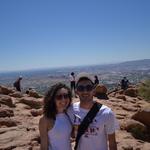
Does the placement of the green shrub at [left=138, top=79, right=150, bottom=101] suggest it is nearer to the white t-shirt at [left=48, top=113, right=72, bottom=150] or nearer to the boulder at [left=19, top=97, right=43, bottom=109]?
the boulder at [left=19, top=97, right=43, bottom=109]

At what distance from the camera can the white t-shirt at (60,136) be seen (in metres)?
5.57

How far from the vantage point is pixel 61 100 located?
5.80 m

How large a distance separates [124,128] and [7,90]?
17470 mm

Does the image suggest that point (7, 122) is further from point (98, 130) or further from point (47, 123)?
point (98, 130)

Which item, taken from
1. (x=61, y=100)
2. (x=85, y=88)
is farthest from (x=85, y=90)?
(x=61, y=100)

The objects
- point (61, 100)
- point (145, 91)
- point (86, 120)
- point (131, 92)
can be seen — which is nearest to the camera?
point (86, 120)

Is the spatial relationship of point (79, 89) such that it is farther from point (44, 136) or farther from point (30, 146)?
point (30, 146)

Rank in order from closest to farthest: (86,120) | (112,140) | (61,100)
Answer: (86,120), (112,140), (61,100)

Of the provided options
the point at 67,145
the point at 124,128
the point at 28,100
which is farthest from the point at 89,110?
the point at 28,100

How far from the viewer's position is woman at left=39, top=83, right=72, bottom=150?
5574 millimetres

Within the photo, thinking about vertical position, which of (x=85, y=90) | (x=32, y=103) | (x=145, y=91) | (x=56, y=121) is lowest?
(x=145, y=91)

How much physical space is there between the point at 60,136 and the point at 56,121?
0.88 feet

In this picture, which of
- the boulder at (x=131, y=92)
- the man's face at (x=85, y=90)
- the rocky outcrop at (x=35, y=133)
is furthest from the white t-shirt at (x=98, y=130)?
the boulder at (x=131, y=92)

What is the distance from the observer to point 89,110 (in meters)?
5.47
